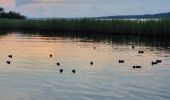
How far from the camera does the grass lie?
193 feet

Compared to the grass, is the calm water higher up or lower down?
lower down

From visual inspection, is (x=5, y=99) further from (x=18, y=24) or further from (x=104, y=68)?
(x=18, y=24)

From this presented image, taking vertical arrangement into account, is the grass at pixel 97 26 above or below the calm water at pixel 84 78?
above

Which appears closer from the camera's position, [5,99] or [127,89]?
[5,99]

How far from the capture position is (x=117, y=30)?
65.1 meters

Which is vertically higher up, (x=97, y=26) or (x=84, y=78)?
Answer: (x=97, y=26)

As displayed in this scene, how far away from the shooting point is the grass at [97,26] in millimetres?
58938

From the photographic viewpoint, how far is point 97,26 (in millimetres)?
69000

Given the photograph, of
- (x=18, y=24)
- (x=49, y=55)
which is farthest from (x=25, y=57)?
(x=18, y=24)

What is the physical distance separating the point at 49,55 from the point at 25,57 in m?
2.38

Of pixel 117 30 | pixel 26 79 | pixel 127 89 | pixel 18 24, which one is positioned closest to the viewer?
pixel 127 89

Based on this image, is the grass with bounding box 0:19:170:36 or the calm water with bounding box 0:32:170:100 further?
the grass with bounding box 0:19:170:36

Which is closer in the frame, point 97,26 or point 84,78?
point 84,78

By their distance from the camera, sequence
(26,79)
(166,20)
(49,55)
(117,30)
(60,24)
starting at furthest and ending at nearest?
(60,24), (117,30), (166,20), (49,55), (26,79)
